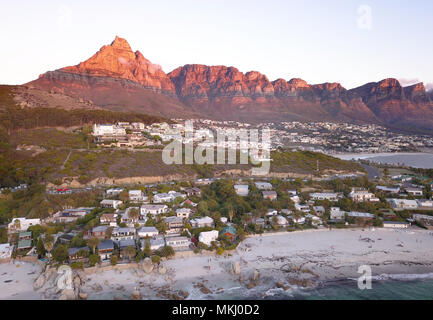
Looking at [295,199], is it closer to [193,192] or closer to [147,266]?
[193,192]

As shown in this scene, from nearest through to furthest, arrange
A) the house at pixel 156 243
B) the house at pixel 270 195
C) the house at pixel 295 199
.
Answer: the house at pixel 156 243, the house at pixel 295 199, the house at pixel 270 195

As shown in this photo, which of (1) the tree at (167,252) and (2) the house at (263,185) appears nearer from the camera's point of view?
(1) the tree at (167,252)

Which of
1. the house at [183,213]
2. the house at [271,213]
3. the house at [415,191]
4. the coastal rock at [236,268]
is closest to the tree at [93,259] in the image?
the house at [183,213]

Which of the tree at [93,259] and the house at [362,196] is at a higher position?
the house at [362,196]

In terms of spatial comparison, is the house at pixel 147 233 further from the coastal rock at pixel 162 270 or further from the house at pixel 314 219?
the house at pixel 314 219

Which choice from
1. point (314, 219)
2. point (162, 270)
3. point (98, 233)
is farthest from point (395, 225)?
point (98, 233)
